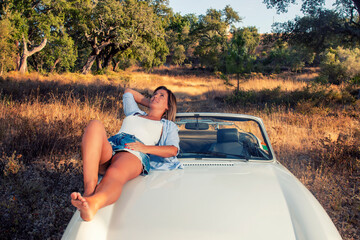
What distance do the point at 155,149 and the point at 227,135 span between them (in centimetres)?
91

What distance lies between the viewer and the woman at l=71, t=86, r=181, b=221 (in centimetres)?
187

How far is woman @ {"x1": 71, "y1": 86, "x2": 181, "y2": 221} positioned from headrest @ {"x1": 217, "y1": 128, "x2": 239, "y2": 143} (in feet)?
1.77

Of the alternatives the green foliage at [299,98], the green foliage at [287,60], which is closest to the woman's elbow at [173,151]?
the green foliage at [299,98]

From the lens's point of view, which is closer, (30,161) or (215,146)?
(215,146)

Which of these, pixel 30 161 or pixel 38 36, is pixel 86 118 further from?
pixel 38 36

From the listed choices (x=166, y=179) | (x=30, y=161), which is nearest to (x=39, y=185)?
(x=30, y=161)

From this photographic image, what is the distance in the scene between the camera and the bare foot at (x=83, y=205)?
1.66 m

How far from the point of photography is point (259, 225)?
1.68 metres

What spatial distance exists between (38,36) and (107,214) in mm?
26600

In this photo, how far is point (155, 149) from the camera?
2494mm

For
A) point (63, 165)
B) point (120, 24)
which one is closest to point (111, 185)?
point (63, 165)

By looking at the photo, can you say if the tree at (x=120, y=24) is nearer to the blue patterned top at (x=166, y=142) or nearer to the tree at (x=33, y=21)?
the tree at (x=33, y=21)

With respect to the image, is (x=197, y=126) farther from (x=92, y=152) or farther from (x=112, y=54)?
(x=112, y=54)

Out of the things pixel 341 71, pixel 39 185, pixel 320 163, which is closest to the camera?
pixel 39 185
